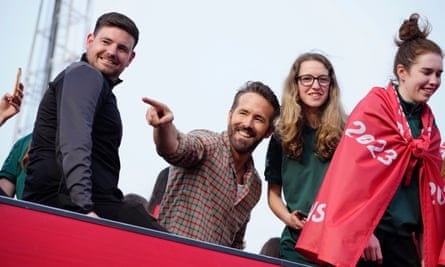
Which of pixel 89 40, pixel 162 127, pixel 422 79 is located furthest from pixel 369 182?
pixel 89 40

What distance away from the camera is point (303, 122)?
2.68 m

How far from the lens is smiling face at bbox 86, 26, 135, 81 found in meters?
2.37

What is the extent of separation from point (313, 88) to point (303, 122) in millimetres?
147

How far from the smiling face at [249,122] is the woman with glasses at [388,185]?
1.18ft

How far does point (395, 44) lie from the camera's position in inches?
111

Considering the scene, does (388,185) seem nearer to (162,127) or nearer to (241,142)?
(241,142)

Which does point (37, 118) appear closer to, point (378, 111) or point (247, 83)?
point (247, 83)

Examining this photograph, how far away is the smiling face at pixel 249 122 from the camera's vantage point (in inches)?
105

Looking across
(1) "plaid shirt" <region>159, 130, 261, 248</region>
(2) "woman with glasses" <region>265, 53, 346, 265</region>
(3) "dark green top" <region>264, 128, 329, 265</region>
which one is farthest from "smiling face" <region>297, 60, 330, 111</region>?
(1) "plaid shirt" <region>159, 130, 261, 248</region>

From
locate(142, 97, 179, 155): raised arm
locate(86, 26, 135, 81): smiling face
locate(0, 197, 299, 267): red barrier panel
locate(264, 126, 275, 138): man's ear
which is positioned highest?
locate(86, 26, 135, 81): smiling face

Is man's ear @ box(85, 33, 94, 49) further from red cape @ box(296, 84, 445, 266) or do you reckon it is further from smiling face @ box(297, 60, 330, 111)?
red cape @ box(296, 84, 445, 266)

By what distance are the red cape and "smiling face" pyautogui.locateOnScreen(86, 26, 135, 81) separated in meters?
0.82

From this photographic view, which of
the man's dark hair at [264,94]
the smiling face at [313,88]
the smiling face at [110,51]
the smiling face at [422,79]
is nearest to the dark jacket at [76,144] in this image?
the smiling face at [110,51]

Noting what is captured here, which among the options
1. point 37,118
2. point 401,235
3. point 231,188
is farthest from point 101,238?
point 401,235
